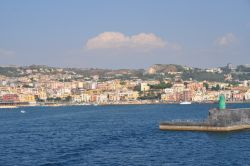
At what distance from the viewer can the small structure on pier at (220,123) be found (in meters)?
47.8

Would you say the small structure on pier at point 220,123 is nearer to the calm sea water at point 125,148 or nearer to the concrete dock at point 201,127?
the concrete dock at point 201,127

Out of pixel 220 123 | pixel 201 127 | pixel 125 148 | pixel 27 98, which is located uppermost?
pixel 27 98

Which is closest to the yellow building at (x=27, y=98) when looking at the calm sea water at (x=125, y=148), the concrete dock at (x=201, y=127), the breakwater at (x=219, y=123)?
the calm sea water at (x=125, y=148)

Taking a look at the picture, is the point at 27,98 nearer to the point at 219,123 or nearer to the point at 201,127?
the point at 201,127

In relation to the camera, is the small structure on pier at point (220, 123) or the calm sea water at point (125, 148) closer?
the calm sea water at point (125, 148)

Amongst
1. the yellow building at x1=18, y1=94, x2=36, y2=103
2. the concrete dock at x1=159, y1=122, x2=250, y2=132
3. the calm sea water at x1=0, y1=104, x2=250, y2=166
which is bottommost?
the calm sea water at x1=0, y1=104, x2=250, y2=166

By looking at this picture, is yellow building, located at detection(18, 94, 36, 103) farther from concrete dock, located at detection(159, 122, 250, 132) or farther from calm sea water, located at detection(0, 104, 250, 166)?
concrete dock, located at detection(159, 122, 250, 132)

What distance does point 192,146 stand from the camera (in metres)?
38.2

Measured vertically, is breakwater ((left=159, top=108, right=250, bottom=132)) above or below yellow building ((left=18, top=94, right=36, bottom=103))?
below

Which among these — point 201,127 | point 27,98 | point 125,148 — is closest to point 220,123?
point 201,127

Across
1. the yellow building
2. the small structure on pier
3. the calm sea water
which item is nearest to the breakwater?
the small structure on pier

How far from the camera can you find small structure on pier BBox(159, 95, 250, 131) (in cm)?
4784

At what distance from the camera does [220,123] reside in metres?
48.0

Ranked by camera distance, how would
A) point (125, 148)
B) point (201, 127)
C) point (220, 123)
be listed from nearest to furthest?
point (125, 148), point (220, 123), point (201, 127)
